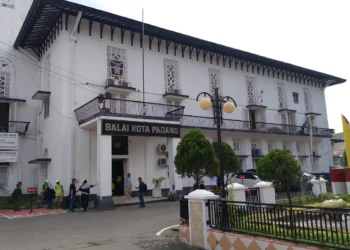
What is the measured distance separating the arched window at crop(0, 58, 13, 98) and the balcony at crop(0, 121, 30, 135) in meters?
1.71

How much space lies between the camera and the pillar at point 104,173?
1407 centimetres

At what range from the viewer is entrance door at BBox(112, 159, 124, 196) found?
17.6 meters

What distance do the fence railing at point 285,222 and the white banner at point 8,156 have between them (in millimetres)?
14717

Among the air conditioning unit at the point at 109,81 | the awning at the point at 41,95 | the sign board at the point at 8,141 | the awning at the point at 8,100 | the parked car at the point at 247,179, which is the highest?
the air conditioning unit at the point at 109,81

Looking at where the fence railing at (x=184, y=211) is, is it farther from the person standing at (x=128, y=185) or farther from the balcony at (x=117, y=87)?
the balcony at (x=117, y=87)

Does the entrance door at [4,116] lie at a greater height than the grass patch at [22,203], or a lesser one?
greater

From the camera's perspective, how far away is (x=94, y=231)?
9242 millimetres

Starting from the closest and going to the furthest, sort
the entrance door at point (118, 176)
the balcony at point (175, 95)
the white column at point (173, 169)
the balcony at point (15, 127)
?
the white column at point (173, 169)
the entrance door at point (118, 176)
the balcony at point (15, 127)
the balcony at point (175, 95)

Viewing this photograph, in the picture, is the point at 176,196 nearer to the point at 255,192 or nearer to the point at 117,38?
the point at 255,192

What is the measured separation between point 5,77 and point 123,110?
8.52 meters

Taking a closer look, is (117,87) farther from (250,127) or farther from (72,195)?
(250,127)

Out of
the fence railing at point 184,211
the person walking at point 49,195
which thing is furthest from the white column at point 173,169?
the fence railing at point 184,211

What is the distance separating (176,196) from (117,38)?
9.56 m

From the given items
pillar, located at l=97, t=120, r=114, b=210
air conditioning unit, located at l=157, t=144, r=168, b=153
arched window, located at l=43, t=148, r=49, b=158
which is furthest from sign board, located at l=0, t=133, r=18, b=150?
air conditioning unit, located at l=157, t=144, r=168, b=153
